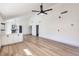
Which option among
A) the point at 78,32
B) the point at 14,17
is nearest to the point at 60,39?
the point at 78,32

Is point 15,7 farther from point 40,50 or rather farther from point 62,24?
point 62,24

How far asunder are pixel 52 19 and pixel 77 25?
258cm

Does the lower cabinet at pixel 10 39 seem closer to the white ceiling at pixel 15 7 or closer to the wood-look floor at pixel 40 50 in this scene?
the wood-look floor at pixel 40 50

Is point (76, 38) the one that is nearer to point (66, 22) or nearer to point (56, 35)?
point (66, 22)

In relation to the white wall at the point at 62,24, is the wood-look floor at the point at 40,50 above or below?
below

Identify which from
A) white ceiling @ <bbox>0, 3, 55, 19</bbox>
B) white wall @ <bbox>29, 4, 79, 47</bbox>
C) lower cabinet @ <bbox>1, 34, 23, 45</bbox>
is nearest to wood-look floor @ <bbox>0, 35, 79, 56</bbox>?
lower cabinet @ <bbox>1, 34, 23, 45</bbox>

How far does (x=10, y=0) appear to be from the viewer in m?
1.00

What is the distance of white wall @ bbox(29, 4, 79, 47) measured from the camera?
5590 millimetres

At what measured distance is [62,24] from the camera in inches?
259

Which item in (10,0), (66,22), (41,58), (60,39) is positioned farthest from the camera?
(60,39)

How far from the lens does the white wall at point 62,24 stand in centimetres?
559

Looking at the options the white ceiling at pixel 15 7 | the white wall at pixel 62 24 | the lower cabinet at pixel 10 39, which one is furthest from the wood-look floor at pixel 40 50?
the white ceiling at pixel 15 7

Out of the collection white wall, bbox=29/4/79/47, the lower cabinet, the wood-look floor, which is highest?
white wall, bbox=29/4/79/47

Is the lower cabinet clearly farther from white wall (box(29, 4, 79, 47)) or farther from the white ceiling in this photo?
the white ceiling
